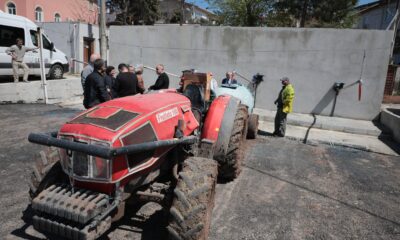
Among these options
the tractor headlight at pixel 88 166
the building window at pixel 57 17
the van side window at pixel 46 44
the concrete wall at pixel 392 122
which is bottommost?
the concrete wall at pixel 392 122

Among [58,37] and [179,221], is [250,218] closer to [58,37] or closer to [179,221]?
[179,221]

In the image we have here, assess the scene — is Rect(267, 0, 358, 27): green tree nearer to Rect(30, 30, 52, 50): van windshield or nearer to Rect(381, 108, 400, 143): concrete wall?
Rect(381, 108, 400, 143): concrete wall

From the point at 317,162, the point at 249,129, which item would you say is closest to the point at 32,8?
the point at 249,129

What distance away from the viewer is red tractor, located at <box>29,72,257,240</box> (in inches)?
112

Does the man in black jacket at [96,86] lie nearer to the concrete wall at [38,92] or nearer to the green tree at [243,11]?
the concrete wall at [38,92]

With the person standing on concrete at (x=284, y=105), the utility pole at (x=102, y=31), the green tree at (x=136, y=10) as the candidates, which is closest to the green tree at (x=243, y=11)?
the green tree at (x=136, y=10)

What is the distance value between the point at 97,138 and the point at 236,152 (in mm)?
2549

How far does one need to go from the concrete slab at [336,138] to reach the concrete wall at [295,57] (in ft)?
6.19

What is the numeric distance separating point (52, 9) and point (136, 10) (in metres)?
8.59

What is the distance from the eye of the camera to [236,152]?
5008mm

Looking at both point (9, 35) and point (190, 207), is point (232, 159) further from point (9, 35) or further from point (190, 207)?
point (9, 35)

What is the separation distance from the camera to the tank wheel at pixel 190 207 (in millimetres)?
2971

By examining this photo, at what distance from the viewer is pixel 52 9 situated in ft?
107

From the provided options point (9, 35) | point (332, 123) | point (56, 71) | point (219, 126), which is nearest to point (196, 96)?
point (219, 126)
